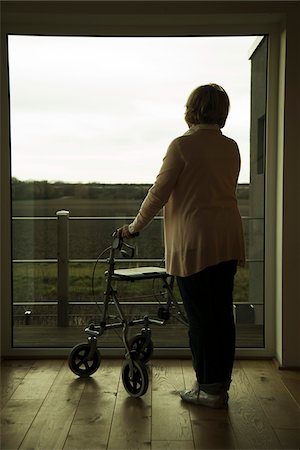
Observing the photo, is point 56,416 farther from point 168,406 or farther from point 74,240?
point 74,240

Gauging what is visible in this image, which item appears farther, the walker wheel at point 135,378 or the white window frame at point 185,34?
the white window frame at point 185,34

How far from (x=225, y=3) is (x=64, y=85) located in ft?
3.59

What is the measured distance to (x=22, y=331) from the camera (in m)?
4.96

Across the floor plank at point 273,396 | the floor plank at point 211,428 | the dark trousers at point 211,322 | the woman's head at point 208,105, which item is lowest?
the floor plank at point 211,428

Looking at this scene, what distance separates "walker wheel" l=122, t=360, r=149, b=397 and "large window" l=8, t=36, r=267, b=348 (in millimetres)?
926

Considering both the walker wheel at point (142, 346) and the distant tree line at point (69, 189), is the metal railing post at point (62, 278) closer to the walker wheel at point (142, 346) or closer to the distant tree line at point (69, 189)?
the distant tree line at point (69, 189)

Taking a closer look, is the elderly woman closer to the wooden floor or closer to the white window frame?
the wooden floor

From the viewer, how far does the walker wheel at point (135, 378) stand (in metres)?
3.94

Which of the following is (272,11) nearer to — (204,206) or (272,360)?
(204,206)

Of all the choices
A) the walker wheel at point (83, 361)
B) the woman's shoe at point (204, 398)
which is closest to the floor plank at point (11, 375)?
the walker wheel at point (83, 361)

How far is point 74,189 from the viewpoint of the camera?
4871 millimetres

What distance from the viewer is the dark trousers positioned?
378 cm

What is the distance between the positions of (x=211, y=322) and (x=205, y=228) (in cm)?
46

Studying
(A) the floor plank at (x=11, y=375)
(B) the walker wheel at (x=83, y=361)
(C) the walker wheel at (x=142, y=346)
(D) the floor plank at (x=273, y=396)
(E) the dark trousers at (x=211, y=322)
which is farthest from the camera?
(C) the walker wheel at (x=142, y=346)
